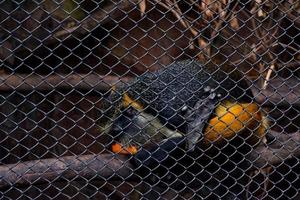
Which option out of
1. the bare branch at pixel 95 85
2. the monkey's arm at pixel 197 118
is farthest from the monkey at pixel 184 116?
the bare branch at pixel 95 85

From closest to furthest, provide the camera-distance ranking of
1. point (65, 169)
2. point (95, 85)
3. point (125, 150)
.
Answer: point (65, 169), point (125, 150), point (95, 85)

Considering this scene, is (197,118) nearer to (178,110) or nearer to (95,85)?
(178,110)

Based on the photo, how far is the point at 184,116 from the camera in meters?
2.88

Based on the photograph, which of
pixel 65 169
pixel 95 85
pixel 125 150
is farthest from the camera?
pixel 95 85

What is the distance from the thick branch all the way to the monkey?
3.7 inches

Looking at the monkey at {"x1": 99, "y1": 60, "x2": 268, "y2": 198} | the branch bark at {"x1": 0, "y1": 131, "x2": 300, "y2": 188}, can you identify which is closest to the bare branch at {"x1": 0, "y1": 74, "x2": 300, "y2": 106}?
the monkey at {"x1": 99, "y1": 60, "x2": 268, "y2": 198}

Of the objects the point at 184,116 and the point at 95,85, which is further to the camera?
the point at 95,85

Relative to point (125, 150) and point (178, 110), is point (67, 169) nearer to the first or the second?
point (125, 150)

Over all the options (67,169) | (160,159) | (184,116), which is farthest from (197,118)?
(67,169)

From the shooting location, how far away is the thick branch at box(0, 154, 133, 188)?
262cm

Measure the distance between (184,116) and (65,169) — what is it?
1.92ft

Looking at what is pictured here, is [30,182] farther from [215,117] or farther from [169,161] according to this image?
[215,117]

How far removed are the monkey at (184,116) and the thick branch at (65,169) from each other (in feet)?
0.31

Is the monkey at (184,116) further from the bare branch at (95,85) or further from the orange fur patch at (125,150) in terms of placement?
the bare branch at (95,85)
